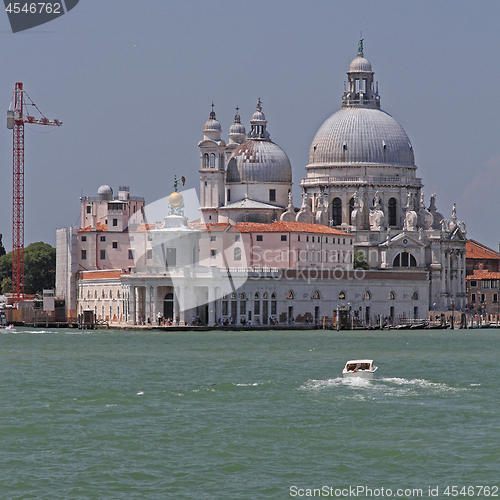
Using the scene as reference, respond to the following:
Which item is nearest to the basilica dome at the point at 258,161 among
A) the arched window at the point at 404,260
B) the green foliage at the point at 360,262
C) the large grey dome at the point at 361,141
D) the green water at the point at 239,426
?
the large grey dome at the point at 361,141

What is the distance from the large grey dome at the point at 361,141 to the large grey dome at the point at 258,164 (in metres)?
3.19

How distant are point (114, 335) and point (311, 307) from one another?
59.6ft

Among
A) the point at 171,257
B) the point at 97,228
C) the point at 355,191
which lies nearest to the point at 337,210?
the point at 355,191

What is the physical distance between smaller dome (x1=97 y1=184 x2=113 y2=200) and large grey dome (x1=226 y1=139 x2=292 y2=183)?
32.5ft

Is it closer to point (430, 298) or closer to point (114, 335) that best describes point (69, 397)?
point (114, 335)

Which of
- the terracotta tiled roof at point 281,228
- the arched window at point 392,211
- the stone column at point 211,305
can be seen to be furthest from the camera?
the arched window at point 392,211

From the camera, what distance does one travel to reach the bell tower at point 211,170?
10331cm

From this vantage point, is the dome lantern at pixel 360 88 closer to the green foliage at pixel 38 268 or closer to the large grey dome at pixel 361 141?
the large grey dome at pixel 361 141

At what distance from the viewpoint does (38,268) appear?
119 metres

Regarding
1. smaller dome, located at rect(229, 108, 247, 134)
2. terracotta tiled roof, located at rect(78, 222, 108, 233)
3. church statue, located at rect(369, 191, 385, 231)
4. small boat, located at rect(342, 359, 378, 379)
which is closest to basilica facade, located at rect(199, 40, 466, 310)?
church statue, located at rect(369, 191, 385, 231)

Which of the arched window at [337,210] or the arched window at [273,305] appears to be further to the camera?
the arched window at [337,210]

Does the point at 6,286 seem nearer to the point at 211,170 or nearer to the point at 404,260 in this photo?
the point at 211,170

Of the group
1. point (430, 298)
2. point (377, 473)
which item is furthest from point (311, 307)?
point (377, 473)

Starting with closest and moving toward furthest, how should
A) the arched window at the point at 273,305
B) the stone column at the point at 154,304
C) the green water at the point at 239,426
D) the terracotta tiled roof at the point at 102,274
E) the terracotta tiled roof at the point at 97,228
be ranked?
1. the green water at the point at 239,426
2. the stone column at the point at 154,304
3. the arched window at the point at 273,305
4. the terracotta tiled roof at the point at 102,274
5. the terracotta tiled roof at the point at 97,228
